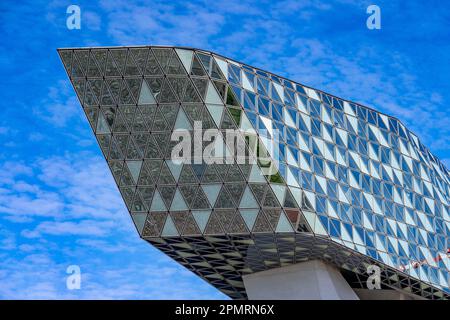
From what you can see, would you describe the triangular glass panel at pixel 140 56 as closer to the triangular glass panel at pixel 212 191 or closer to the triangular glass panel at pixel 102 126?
the triangular glass panel at pixel 102 126

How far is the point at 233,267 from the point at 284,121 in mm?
10067

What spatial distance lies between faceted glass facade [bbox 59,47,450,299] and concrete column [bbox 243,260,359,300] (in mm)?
662

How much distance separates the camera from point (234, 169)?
1538 inches

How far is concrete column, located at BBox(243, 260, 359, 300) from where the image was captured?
44.0 meters

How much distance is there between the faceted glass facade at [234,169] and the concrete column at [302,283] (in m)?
0.66

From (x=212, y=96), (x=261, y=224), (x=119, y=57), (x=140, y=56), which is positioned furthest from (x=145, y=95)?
(x=261, y=224)

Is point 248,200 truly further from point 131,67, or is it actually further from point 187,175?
point 131,67

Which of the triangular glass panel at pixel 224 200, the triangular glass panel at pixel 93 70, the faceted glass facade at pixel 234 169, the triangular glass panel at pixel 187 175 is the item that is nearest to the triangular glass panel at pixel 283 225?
the faceted glass facade at pixel 234 169

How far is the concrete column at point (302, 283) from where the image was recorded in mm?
43969

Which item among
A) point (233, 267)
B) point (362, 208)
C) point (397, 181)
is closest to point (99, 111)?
point (233, 267)

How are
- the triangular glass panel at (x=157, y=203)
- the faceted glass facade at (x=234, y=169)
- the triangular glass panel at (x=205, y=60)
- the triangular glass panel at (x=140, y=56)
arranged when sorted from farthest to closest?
the triangular glass panel at (x=157, y=203) < the faceted glass facade at (x=234, y=169) < the triangular glass panel at (x=205, y=60) < the triangular glass panel at (x=140, y=56)

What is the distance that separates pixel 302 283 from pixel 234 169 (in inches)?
382

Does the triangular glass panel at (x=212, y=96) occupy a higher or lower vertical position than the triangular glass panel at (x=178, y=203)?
higher

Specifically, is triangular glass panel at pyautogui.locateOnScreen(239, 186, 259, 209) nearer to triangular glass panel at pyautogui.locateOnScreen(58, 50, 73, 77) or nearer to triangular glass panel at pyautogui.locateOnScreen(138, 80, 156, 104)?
triangular glass panel at pyautogui.locateOnScreen(138, 80, 156, 104)
